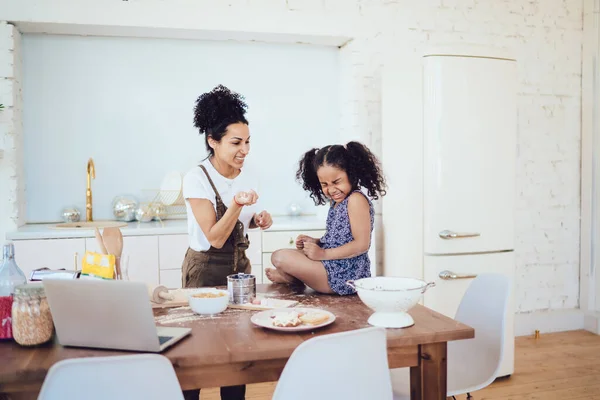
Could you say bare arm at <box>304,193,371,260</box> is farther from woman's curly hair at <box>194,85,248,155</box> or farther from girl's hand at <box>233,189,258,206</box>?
woman's curly hair at <box>194,85,248,155</box>

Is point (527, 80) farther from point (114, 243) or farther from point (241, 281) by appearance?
point (114, 243)

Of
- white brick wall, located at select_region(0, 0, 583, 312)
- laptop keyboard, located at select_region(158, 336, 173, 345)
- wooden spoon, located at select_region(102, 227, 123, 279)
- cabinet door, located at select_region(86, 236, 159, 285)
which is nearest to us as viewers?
laptop keyboard, located at select_region(158, 336, 173, 345)

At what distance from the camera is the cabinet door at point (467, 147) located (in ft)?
9.91

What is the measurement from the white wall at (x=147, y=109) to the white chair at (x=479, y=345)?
209 cm

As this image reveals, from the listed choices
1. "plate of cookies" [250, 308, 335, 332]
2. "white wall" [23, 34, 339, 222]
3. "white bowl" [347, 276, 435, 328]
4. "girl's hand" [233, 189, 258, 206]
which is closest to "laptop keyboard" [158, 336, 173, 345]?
"plate of cookies" [250, 308, 335, 332]

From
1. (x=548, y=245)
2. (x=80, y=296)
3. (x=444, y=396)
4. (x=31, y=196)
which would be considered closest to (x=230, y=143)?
(x=80, y=296)

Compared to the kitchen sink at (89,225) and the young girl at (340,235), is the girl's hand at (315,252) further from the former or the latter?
the kitchen sink at (89,225)

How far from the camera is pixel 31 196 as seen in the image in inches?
142

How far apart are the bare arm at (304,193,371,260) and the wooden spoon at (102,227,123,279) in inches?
26.4

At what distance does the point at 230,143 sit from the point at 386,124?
1.24 m

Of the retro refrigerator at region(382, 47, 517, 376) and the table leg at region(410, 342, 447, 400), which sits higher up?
the retro refrigerator at region(382, 47, 517, 376)

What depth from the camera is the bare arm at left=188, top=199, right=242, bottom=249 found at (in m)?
2.08

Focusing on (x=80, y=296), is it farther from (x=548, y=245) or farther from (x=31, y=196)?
(x=548, y=245)

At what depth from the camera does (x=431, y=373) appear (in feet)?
4.97
